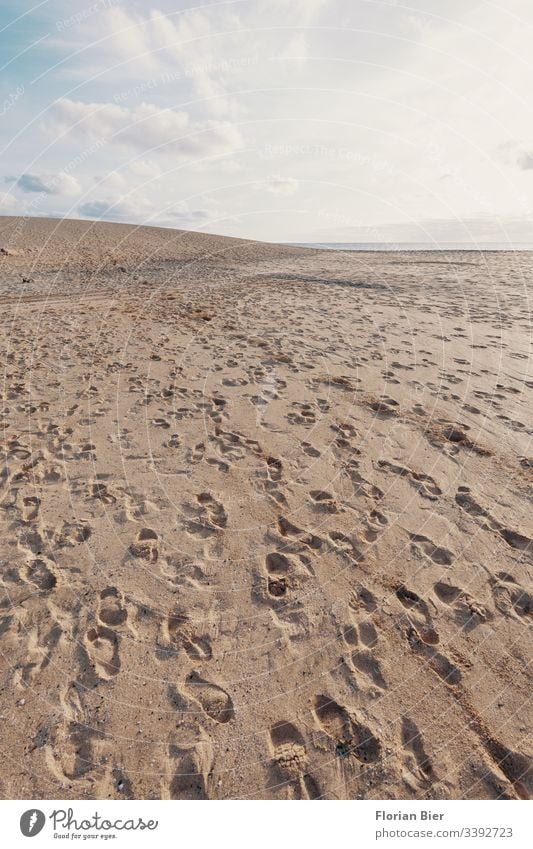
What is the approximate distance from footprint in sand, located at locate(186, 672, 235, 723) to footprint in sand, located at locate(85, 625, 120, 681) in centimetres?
74

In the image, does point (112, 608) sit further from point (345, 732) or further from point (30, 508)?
point (345, 732)

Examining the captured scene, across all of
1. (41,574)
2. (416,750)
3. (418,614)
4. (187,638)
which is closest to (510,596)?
(418,614)

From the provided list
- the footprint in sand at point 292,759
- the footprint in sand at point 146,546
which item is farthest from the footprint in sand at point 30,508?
the footprint in sand at point 292,759

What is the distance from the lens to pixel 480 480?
22.6 feet

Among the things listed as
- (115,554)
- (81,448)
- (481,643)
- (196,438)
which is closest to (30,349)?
(81,448)

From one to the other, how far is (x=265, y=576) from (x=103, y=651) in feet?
6.17

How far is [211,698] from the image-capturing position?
12.7ft

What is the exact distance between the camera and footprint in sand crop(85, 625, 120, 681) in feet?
13.2

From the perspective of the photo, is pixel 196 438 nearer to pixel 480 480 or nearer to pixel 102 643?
pixel 102 643

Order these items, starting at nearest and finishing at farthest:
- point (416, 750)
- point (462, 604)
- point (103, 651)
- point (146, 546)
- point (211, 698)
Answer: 1. point (416, 750)
2. point (211, 698)
3. point (103, 651)
4. point (462, 604)
5. point (146, 546)

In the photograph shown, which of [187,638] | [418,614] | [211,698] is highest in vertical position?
[418,614]

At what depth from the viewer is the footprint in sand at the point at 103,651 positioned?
158 inches

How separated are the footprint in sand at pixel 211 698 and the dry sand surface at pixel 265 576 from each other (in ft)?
0.05

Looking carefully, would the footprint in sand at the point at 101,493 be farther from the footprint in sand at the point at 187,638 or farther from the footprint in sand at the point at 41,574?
the footprint in sand at the point at 187,638
